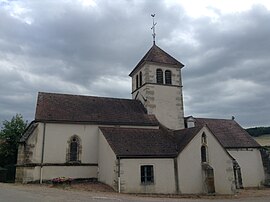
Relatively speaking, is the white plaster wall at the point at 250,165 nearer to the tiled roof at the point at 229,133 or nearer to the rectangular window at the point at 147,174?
the tiled roof at the point at 229,133

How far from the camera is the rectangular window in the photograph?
65.9ft

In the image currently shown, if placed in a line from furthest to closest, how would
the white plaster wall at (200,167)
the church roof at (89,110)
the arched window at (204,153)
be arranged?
1. the church roof at (89,110)
2. the arched window at (204,153)
3. the white plaster wall at (200,167)

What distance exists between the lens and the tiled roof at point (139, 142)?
20.5 m

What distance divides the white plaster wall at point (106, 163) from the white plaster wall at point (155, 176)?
0.87m

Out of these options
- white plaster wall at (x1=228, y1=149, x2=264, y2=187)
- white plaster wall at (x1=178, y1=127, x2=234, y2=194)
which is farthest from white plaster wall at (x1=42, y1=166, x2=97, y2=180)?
white plaster wall at (x1=228, y1=149, x2=264, y2=187)

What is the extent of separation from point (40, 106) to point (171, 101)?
508 inches

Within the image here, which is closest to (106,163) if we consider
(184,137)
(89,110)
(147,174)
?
(147,174)

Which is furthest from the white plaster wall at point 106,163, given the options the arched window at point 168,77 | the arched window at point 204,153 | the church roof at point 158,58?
the church roof at point 158,58

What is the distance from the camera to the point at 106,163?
2150 cm

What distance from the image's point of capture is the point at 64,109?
24.3 meters

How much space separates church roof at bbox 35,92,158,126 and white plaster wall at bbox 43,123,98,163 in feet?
2.02

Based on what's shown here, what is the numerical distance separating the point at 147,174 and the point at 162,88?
10.7m

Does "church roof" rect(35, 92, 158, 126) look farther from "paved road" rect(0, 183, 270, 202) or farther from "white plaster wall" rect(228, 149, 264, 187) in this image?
"white plaster wall" rect(228, 149, 264, 187)

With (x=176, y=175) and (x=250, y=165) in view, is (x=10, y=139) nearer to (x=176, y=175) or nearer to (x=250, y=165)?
(x=176, y=175)
